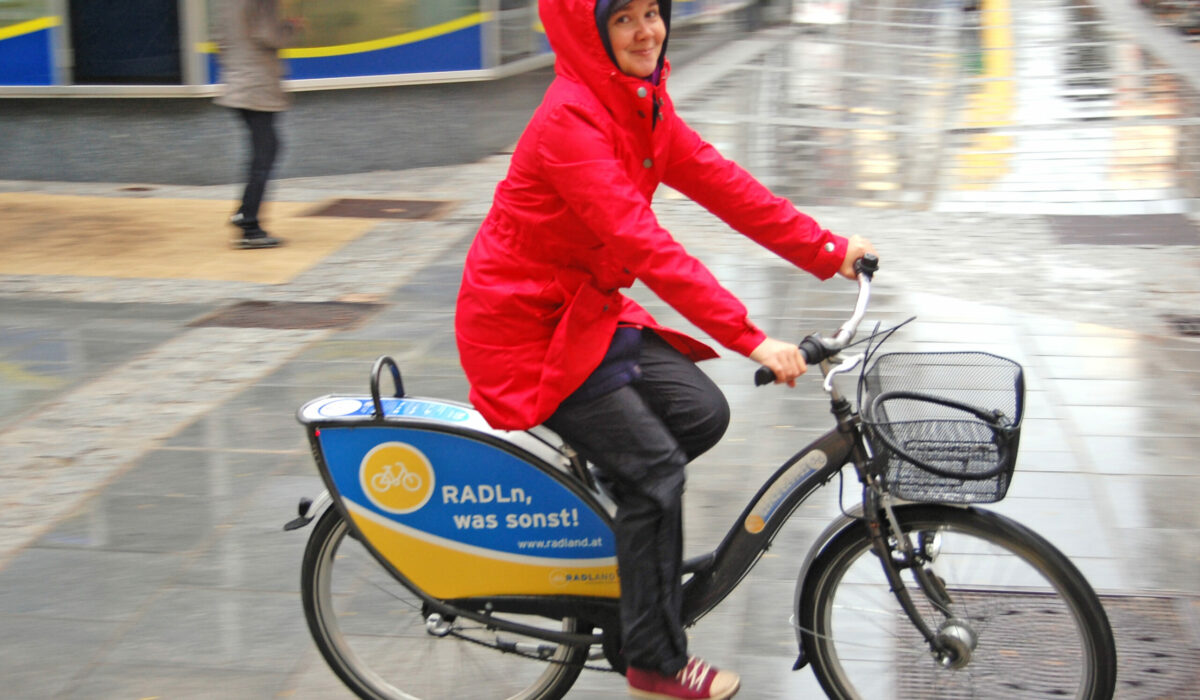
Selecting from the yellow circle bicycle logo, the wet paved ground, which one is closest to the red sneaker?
the wet paved ground

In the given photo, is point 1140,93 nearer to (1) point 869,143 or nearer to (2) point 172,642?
(1) point 869,143

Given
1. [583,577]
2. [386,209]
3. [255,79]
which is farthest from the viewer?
[386,209]

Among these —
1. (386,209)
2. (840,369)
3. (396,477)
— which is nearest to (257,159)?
(386,209)

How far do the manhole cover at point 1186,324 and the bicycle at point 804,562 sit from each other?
379cm

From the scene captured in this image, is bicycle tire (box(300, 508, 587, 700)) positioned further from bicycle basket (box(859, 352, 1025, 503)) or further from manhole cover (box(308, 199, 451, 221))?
manhole cover (box(308, 199, 451, 221))

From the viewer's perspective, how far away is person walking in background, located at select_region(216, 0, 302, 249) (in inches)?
320

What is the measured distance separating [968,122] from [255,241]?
7.16 metres

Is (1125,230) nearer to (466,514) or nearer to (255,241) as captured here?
(255,241)

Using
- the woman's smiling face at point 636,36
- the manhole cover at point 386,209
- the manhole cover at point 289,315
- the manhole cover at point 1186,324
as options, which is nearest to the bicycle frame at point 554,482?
the woman's smiling face at point 636,36

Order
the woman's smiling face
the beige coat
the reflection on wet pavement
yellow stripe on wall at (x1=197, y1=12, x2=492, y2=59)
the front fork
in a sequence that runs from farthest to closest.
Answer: yellow stripe on wall at (x1=197, y1=12, x2=492, y2=59) < the reflection on wet pavement < the beige coat < the front fork < the woman's smiling face

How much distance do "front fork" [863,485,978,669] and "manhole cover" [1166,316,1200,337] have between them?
3.90m

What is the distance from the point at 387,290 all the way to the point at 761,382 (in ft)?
16.3

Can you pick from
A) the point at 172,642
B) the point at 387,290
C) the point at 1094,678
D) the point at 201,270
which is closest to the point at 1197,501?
the point at 1094,678

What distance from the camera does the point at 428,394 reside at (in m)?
5.61
